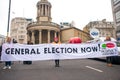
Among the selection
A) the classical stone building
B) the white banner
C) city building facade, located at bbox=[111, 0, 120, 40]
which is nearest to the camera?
the white banner

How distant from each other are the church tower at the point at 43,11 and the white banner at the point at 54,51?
62.2 meters

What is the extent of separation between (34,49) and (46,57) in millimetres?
903

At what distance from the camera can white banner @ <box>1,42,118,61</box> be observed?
11055mm

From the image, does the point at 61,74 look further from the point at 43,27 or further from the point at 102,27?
the point at 102,27

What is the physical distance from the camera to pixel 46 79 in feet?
23.4

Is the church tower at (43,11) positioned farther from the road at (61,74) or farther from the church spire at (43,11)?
the road at (61,74)

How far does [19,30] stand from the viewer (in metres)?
124

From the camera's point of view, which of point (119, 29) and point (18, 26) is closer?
point (119, 29)

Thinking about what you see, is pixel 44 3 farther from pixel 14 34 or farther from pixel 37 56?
pixel 37 56

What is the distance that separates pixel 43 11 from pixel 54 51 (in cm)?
6545

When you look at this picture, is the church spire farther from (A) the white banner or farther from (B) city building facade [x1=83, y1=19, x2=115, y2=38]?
(A) the white banner

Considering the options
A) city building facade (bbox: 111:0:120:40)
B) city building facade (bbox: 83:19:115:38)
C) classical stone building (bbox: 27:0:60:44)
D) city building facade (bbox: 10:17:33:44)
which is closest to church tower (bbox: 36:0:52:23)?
classical stone building (bbox: 27:0:60:44)

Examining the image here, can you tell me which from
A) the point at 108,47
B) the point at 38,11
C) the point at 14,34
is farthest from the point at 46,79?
the point at 14,34

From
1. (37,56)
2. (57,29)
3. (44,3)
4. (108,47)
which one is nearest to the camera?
(37,56)
